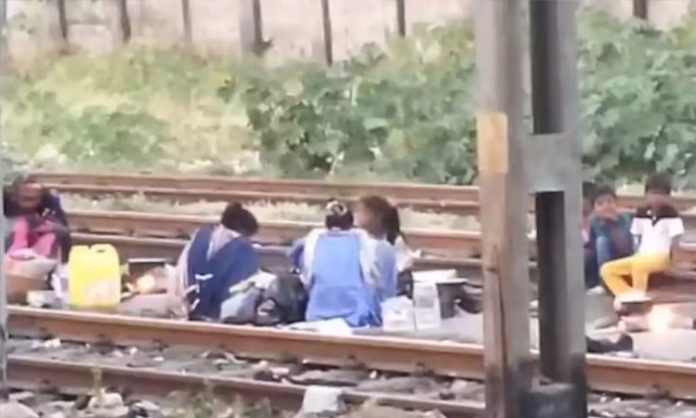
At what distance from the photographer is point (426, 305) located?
7.23 m

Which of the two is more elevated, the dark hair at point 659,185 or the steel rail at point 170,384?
the dark hair at point 659,185

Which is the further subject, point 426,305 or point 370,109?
point 370,109

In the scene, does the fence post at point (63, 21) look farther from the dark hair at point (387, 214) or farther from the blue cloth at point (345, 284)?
the blue cloth at point (345, 284)

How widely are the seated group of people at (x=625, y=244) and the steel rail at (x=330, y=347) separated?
2.79 feet

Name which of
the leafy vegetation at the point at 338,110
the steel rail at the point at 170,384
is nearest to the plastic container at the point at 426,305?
the steel rail at the point at 170,384

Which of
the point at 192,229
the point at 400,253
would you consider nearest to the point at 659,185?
the point at 400,253

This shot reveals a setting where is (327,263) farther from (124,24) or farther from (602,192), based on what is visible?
(124,24)

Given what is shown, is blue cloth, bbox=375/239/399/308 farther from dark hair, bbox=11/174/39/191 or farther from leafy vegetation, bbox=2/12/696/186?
dark hair, bbox=11/174/39/191

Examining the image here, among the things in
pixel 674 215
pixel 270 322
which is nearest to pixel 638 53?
pixel 674 215

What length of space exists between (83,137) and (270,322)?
8.48ft

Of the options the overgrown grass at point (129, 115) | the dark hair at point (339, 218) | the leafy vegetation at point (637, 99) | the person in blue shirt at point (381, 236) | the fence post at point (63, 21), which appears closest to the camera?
the person in blue shirt at point (381, 236)

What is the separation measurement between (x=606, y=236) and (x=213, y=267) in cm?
183

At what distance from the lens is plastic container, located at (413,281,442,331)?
23.4 ft

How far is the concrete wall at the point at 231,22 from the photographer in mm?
8508
